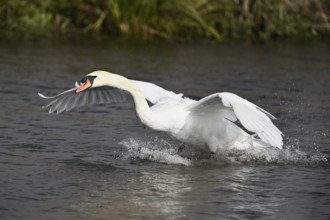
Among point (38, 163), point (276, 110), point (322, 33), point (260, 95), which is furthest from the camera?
point (322, 33)

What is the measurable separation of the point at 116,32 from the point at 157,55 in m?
2.95

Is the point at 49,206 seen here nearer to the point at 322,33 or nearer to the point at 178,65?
the point at 178,65

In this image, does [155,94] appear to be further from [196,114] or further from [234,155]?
[234,155]

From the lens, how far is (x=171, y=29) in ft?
60.4

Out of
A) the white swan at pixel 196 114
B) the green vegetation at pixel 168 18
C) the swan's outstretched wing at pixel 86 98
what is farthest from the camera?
the green vegetation at pixel 168 18

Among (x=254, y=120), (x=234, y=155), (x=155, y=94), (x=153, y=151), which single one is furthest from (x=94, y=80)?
(x=234, y=155)

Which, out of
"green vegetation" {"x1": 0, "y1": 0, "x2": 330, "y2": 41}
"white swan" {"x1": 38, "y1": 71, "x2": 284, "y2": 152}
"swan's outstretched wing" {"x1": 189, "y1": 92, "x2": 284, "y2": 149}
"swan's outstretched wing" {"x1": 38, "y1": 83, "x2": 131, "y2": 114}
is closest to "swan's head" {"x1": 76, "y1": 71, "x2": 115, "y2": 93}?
"white swan" {"x1": 38, "y1": 71, "x2": 284, "y2": 152}

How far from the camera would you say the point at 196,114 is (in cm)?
758

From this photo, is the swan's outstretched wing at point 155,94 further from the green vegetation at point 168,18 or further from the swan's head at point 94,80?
the green vegetation at point 168,18

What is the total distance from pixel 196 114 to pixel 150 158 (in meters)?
0.72

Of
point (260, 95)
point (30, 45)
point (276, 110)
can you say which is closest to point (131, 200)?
point (276, 110)

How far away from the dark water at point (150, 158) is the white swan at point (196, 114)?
297 mm

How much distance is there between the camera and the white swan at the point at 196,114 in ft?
21.9

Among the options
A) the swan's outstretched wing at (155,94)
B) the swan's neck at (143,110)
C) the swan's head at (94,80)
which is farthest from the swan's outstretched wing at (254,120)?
the swan's outstretched wing at (155,94)
